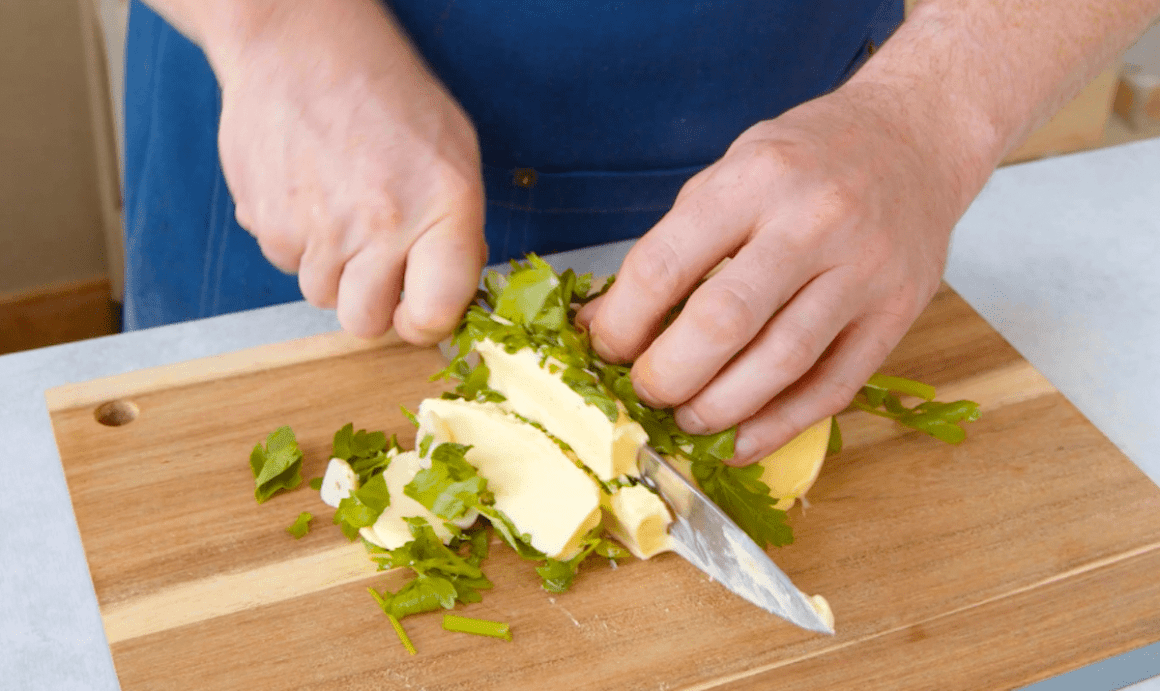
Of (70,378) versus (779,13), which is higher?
(779,13)

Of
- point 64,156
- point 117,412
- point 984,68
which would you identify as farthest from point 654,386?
point 64,156

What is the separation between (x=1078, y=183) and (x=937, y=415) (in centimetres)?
86

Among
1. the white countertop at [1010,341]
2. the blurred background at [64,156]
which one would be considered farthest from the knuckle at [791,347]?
the blurred background at [64,156]

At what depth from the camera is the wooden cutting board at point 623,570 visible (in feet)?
3.86

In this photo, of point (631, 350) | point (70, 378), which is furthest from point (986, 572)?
point (70, 378)

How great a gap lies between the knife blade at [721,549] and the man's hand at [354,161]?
33 cm

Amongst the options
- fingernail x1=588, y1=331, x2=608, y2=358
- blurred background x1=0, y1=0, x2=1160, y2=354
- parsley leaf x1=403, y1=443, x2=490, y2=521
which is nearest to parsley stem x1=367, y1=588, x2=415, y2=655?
parsley leaf x1=403, y1=443, x2=490, y2=521

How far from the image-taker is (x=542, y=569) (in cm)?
125

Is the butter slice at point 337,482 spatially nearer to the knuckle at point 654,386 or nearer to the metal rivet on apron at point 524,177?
the knuckle at point 654,386

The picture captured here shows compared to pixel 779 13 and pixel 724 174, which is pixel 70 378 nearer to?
pixel 724 174

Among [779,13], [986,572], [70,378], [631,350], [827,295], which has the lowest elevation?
[70,378]

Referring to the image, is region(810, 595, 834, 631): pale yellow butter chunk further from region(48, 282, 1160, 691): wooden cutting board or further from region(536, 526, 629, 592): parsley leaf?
region(536, 526, 629, 592): parsley leaf

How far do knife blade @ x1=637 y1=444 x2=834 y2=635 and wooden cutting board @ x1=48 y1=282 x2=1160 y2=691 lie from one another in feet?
0.07

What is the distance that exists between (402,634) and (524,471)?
0.77ft
